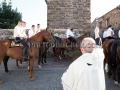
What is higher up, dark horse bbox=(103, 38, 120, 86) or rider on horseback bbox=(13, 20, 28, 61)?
rider on horseback bbox=(13, 20, 28, 61)

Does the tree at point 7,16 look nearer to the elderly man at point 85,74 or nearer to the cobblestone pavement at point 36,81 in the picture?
the cobblestone pavement at point 36,81

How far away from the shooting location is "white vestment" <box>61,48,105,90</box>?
8.54ft

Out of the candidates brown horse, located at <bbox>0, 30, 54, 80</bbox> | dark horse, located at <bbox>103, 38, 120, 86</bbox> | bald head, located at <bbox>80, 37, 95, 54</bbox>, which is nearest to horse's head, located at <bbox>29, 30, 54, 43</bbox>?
brown horse, located at <bbox>0, 30, 54, 80</bbox>

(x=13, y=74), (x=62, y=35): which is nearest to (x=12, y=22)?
(x=62, y=35)

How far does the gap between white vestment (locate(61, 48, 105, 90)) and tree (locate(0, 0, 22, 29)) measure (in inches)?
900

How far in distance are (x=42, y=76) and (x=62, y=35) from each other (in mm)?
6752

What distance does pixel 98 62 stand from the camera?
2744mm

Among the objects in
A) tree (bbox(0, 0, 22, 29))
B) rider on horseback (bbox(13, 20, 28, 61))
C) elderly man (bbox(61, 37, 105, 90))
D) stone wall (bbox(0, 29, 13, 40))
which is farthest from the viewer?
tree (bbox(0, 0, 22, 29))

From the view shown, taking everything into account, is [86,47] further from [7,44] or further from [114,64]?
[7,44]

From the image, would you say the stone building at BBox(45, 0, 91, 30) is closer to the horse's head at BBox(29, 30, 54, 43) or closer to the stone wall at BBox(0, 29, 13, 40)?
the stone wall at BBox(0, 29, 13, 40)

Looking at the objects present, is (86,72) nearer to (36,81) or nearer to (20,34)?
(36,81)

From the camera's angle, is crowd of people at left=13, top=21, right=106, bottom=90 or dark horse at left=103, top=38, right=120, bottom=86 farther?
dark horse at left=103, top=38, right=120, bottom=86

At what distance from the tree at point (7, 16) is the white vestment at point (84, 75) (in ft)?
75.0

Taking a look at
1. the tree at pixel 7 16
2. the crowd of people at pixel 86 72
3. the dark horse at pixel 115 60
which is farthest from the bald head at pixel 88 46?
the tree at pixel 7 16
